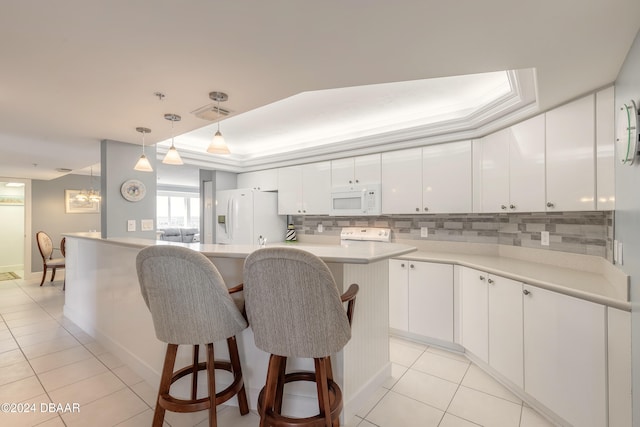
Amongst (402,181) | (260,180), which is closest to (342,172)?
(402,181)

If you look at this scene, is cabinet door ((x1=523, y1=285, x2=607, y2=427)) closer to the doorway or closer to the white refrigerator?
the white refrigerator

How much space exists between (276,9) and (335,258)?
1.09 meters

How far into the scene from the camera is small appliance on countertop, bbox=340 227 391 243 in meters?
3.66

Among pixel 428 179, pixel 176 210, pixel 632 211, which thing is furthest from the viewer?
pixel 176 210

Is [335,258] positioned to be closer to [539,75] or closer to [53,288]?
[539,75]

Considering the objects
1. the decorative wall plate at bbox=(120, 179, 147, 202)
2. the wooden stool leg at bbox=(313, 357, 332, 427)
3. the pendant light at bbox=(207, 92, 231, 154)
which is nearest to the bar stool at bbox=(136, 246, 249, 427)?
the wooden stool leg at bbox=(313, 357, 332, 427)

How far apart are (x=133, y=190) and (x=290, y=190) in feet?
6.60

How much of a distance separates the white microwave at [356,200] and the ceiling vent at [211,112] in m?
1.90

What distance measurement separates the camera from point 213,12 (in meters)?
1.13

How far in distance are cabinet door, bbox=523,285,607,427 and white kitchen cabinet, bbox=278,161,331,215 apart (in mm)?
2599

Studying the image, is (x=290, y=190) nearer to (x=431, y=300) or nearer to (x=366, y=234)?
(x=366, y=234)

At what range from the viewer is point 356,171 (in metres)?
3.68

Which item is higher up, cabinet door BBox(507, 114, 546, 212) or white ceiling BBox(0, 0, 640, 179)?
white ceiling BBox(0, 0, 640, 179)

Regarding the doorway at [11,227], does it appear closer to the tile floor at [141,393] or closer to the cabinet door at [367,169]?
the tile floor at [141,393]
